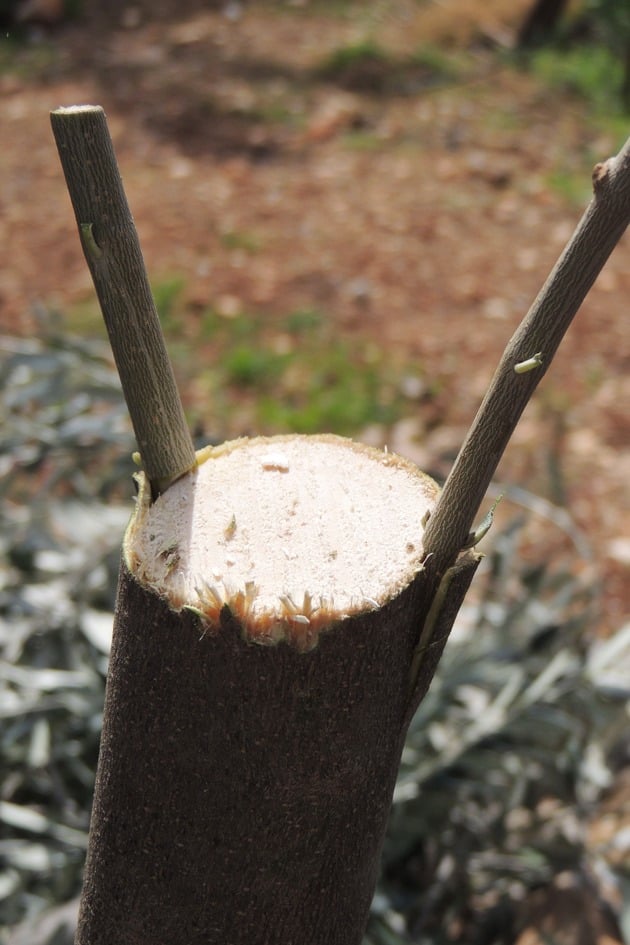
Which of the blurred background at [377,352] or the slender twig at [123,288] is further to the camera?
the blurred background at [377,352]

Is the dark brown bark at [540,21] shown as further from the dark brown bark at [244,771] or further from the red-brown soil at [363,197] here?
the dark brown bark at [244,771]

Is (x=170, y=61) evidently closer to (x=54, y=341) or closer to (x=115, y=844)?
(x=54, y=341)

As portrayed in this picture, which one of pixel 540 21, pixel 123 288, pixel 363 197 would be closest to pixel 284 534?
pixel 123 288

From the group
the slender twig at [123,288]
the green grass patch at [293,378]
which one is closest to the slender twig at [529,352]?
the slender twig at [123,288]

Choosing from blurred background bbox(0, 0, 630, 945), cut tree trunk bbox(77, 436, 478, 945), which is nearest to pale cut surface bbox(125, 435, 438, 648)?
cut tree trunk bbox(77, 436, 478, 945)

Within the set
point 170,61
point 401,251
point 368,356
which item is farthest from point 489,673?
point 170,61

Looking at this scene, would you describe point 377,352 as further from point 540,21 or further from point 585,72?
point 540,21
